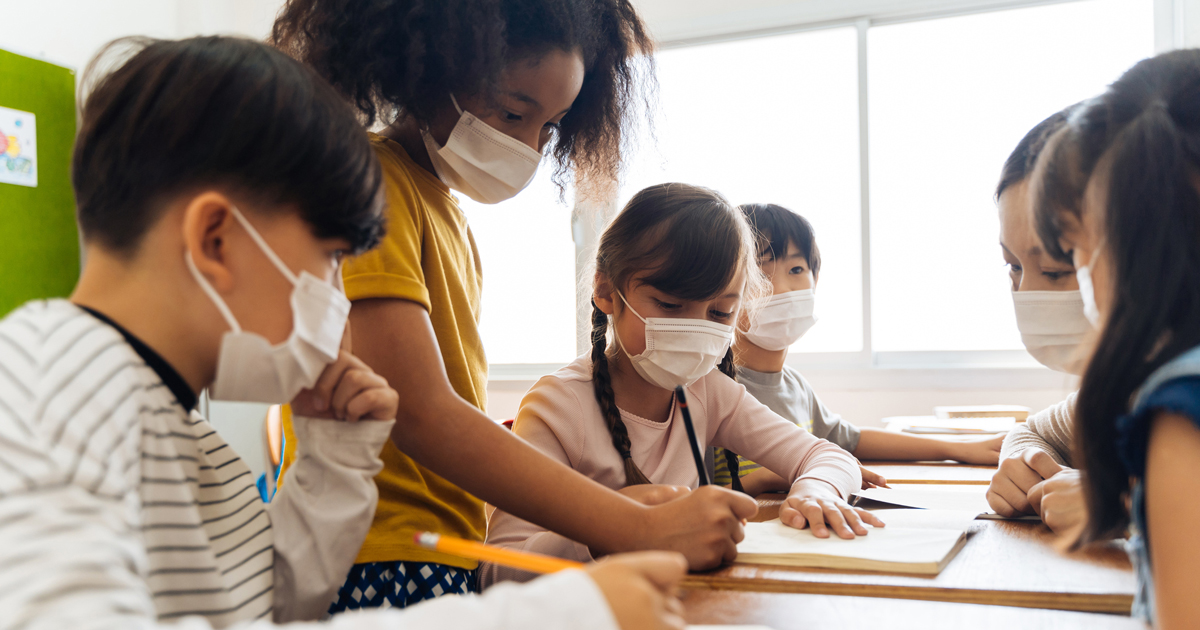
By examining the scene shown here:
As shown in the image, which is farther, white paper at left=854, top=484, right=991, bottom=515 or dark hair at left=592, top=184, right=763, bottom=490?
dark hair at left=592, top=184, right=763, bottom=490

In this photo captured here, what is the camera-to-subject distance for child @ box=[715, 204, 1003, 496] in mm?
1622

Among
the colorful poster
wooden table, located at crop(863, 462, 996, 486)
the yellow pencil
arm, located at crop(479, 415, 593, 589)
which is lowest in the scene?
wooden table, located at crop(863, 462, 996, 486)

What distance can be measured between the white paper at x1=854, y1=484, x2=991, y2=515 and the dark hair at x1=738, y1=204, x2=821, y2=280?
0.73 meters

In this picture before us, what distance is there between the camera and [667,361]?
1.23 meters

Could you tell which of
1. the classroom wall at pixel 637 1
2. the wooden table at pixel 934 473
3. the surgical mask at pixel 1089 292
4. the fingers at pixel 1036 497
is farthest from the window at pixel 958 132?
the surgical mask at pixel 1089 292

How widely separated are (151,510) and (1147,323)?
2.32ft

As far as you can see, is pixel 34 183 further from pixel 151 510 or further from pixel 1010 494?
pixel 1010 494

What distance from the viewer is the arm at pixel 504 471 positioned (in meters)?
0.72

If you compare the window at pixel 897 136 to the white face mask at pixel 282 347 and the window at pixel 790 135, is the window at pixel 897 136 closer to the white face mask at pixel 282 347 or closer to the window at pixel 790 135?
the window at pixel 790 135

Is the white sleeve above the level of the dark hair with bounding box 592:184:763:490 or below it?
below

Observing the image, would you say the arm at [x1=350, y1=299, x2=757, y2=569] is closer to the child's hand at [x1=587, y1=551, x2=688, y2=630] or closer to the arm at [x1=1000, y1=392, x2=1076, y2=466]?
the child's hand at [x1=587, y1=551, x2=688, y2=630]

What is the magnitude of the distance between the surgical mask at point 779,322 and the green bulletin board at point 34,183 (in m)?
2.04

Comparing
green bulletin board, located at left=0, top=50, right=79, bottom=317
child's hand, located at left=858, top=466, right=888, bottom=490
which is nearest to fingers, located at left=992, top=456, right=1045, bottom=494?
child's hand, located at left=858, top=466, right=888, bottom=490

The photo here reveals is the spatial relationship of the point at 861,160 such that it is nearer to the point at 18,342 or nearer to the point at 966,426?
the point at 966,426
